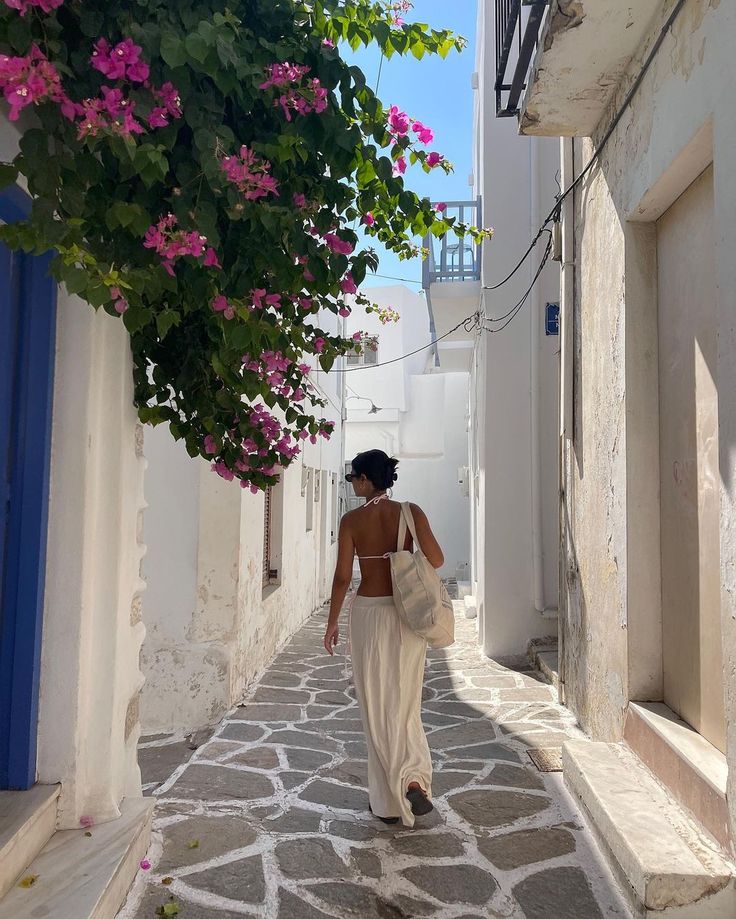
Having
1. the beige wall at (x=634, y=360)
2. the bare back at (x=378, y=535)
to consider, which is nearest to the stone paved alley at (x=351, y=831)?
the beige wall at (x=634, y=360)

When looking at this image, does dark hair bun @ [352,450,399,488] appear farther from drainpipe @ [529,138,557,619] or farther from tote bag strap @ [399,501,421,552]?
drainpipe @ [529,138,557,619]

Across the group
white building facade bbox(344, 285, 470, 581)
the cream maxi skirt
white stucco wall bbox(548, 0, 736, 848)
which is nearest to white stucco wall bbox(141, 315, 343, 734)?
the cream maxi skirt

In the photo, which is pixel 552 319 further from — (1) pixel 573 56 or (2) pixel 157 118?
(2) pixel 157 118

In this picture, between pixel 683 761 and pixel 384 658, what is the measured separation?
1423 millimetres

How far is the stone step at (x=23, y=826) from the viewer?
8.03 feet

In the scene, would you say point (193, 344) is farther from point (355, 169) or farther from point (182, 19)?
point (182, 19)

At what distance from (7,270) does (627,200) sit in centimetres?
301

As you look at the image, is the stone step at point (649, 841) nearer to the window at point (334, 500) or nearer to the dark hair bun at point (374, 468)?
the dark hair bun at point (374, 468)

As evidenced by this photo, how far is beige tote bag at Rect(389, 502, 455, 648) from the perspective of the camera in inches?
147

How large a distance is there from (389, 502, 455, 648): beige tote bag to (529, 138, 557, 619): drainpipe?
14.7 feet

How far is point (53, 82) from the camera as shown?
188 cm

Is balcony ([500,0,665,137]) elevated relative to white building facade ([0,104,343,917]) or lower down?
elevated

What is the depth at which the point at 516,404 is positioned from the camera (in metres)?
8.62

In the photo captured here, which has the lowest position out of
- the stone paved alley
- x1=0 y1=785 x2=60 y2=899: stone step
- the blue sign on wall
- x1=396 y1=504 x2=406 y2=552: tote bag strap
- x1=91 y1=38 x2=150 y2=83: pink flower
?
the stone paved alley
